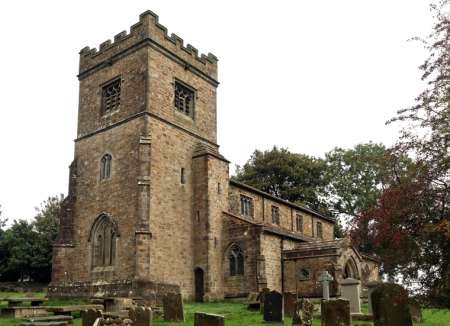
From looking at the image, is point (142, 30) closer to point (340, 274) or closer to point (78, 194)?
point (78, 194)

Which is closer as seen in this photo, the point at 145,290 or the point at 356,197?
the point at 145,290

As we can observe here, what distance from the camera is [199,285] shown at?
27.5 m

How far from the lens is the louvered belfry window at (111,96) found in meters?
29.4

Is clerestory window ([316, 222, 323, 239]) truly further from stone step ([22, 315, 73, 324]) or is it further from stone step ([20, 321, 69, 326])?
stone step ([20, 321, 69, 326])

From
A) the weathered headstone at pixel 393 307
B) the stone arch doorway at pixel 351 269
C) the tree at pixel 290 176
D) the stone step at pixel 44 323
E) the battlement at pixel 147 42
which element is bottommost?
the stone step at pixel 44 323

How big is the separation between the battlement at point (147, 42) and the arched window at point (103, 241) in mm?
9574

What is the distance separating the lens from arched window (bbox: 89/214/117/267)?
1046 inches

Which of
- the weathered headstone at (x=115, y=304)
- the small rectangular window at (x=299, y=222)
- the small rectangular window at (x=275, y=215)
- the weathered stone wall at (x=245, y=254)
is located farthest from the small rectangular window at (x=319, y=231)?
the weathered headstone at (x=115, y=304)

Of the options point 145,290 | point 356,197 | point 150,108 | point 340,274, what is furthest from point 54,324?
point 356,197

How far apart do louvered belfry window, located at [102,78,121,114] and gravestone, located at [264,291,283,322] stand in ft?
54.4

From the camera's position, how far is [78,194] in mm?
29375

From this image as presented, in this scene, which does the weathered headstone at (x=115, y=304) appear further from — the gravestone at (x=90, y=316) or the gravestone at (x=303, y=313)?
the gravestone at (x=303, y=313)

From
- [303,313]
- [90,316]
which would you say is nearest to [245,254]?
[303,313]

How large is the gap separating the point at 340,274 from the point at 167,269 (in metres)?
9.12
